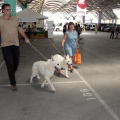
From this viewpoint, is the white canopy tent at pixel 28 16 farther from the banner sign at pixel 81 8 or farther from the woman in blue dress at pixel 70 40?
the woman in blue dress at pixel 70 40

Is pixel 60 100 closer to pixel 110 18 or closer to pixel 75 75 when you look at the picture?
pixel 75 75

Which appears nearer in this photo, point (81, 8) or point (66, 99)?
point (66, 99)

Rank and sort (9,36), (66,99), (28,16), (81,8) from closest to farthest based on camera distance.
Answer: (66,99) < (9,36) < (28,16) < (81,8)

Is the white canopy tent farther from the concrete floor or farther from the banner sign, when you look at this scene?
the concrete floor

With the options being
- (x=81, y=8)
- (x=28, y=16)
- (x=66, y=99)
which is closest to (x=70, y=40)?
(x=66, y=99)

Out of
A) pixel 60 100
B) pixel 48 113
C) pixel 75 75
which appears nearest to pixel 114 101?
pixel 60 100

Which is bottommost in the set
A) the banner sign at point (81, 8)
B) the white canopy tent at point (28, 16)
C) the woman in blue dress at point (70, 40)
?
the woman in blue dress at point (70, 40)

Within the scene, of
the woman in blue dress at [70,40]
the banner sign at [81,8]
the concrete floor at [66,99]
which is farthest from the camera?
the banner sign at [81,8]

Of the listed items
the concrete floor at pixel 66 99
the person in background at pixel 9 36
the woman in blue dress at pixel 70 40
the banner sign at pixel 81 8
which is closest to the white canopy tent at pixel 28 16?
the banner sign at pixel 81 8

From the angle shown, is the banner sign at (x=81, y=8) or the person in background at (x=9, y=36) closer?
the person in background at (x=9, y=36)

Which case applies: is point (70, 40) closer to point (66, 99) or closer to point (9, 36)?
point (9, 36)

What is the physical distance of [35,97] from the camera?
232 inches

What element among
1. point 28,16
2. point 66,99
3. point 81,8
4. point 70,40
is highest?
point 81,8

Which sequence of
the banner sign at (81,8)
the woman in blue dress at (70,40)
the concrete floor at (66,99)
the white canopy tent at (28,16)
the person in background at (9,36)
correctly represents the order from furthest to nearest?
1. the banner sign at (81,8)
2. the white canopy tent at (28,16)
3. the woman in blue dress at (70,40)
4. the person in background at (9,36)
5. the concrete floor at (66,99)
